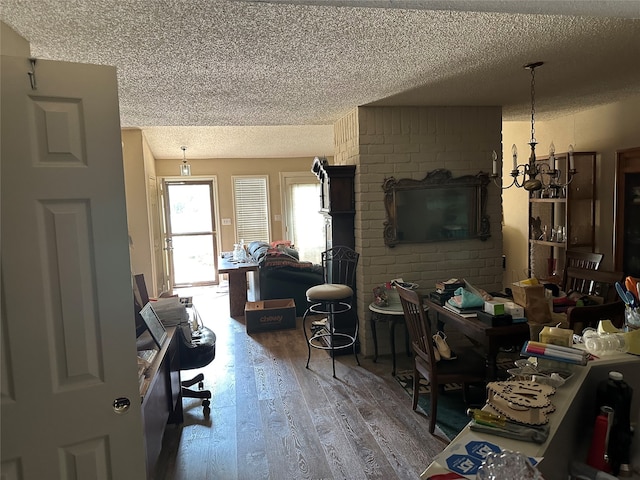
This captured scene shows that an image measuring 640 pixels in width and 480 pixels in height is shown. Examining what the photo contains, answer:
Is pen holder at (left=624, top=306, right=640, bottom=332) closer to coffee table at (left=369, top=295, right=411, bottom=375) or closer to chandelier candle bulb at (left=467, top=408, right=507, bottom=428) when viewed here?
chandelier candle bulb at (left=467, top=408, right=507, bottom=428)

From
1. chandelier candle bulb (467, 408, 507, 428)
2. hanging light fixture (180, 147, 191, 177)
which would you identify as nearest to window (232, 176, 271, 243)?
hanging light fixture (180, 147, 191, 177)

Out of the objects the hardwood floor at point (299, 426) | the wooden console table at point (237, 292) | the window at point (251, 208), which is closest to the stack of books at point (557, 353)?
the hardwood floor at point (299, 426)

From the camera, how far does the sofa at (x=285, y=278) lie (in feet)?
18.0

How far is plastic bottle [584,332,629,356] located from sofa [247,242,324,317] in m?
4.07

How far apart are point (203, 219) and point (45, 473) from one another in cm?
687

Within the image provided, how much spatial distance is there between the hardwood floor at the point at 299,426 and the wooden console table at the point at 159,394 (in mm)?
253

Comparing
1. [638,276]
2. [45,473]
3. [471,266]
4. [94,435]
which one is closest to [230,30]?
[94,435]

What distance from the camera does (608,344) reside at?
159 cm

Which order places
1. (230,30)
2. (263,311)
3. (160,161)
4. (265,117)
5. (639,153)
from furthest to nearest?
(160,161) → (263,311) → (265,117) → (639,153) → (230,30)

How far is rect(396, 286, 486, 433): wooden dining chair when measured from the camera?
9.02 ft

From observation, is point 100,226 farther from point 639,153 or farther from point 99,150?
point 639,153

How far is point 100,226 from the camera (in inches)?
56.4

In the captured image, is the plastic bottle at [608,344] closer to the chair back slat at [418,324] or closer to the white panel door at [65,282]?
the chair back slat at [418,324]

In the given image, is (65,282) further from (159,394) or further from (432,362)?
(432,362)
